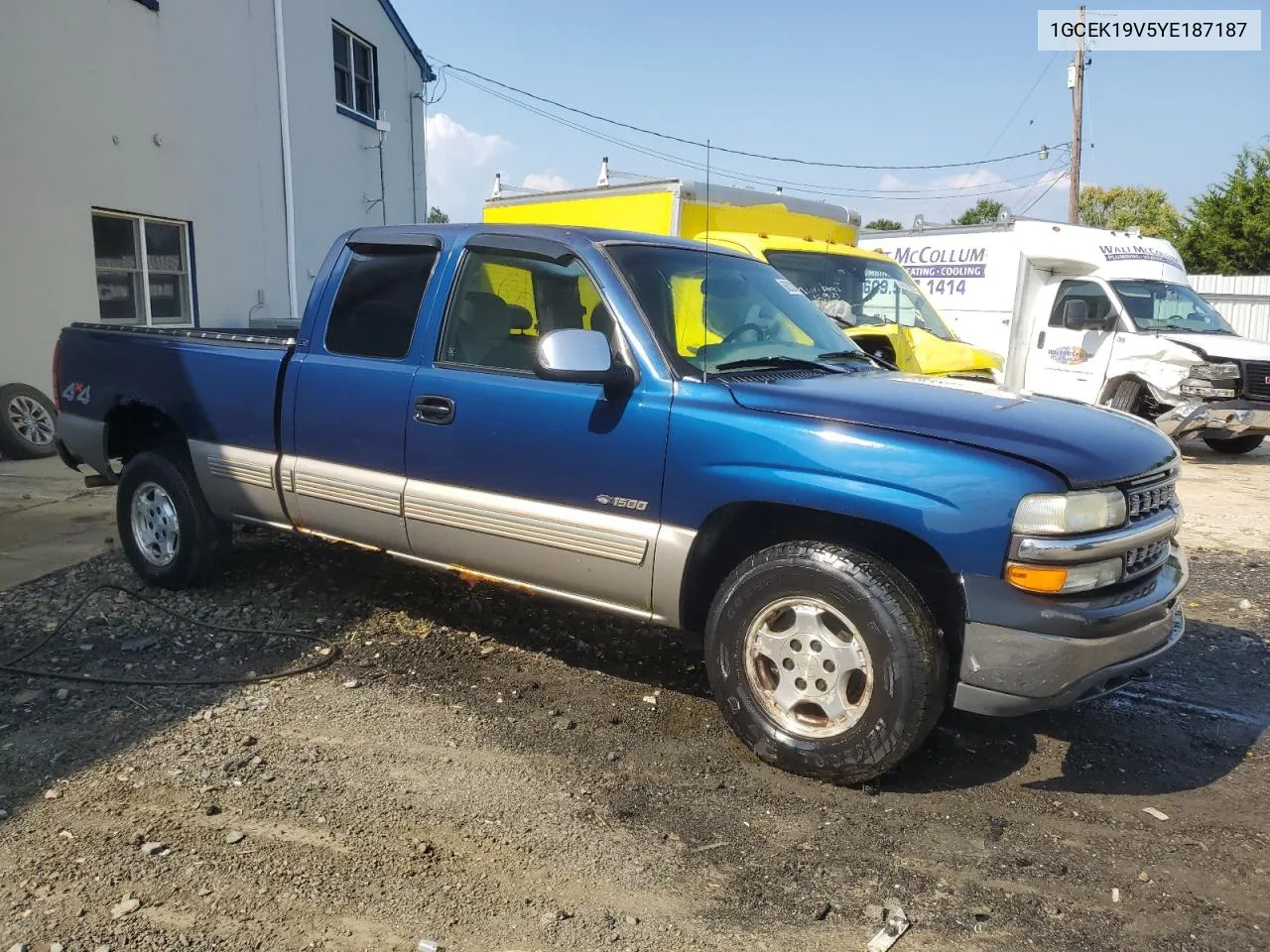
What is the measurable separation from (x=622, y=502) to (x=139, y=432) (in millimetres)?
3358

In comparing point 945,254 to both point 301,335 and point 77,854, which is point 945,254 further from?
point 77,854

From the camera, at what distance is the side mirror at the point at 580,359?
12.2ft

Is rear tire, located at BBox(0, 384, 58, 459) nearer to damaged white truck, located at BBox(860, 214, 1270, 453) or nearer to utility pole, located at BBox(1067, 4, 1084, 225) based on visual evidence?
damaged white truck, located at BBox(860, 214, 1270, 453)

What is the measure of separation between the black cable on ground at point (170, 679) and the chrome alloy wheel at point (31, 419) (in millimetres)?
4867

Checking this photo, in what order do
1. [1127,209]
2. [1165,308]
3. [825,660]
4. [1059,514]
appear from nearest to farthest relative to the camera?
[1059,514] → [825,660] → [1165,308] → [1127,209]

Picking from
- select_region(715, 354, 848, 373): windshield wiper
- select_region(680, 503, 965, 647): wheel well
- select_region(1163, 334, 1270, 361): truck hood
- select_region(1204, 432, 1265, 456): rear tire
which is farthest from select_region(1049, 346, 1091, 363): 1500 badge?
select_region(680, 503, 965, 647): wheel well

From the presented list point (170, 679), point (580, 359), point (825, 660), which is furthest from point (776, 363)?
point (170, 679)

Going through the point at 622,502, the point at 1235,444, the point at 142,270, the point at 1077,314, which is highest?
the point at 142,270

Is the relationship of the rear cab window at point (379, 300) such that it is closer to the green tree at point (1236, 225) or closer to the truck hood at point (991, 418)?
the truck hood at point (991, 418)

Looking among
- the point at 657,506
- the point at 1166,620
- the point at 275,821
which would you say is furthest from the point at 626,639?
the point at 1166,620

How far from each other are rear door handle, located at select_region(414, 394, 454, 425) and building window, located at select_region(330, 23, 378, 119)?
12080 millimetres

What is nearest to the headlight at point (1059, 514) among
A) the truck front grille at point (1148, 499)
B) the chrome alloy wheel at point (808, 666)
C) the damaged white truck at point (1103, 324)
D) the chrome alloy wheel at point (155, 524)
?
the truck front grille at point (1148, 499)

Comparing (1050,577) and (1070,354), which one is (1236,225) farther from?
(1050,577)

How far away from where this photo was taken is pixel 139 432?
5691 millimetres
